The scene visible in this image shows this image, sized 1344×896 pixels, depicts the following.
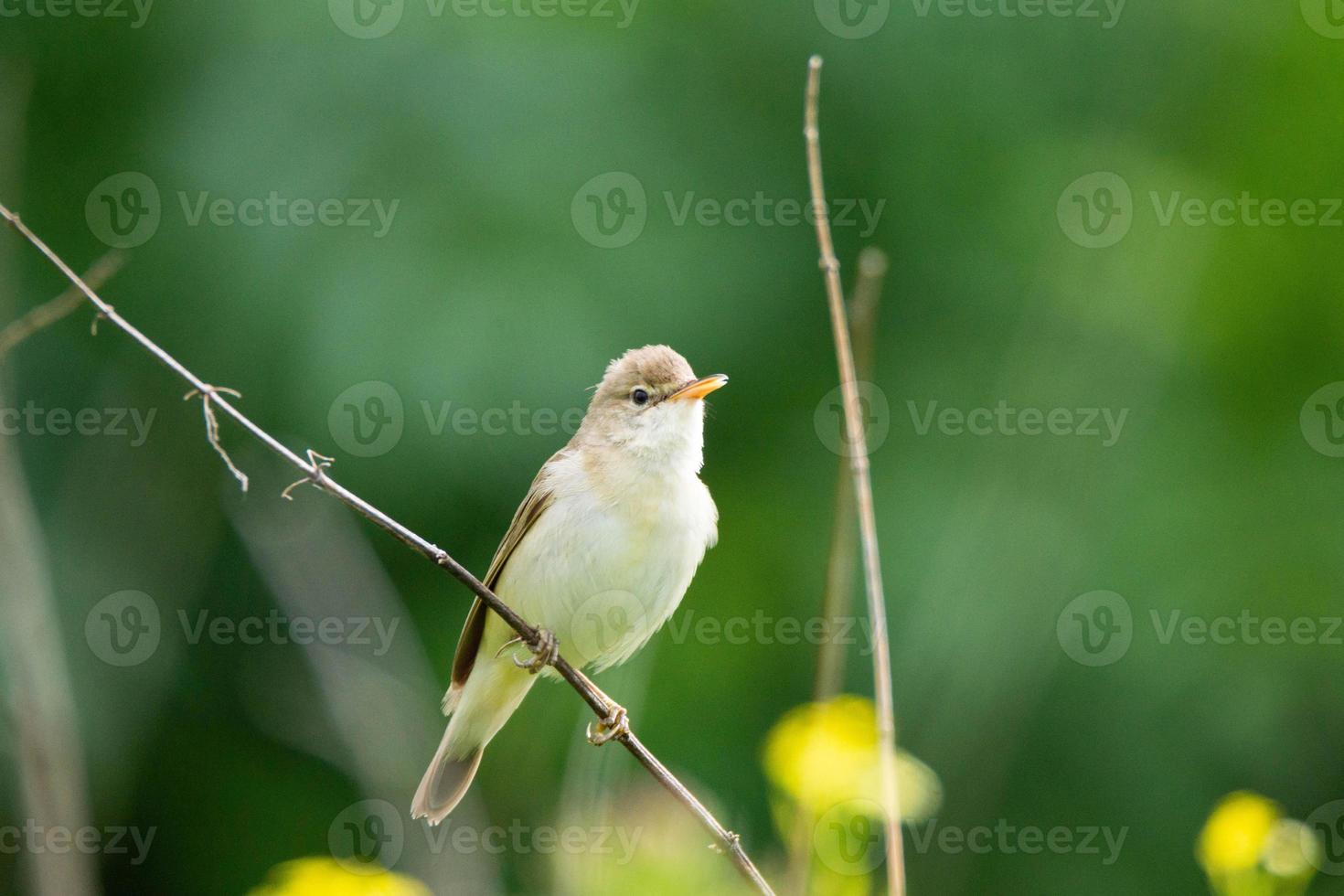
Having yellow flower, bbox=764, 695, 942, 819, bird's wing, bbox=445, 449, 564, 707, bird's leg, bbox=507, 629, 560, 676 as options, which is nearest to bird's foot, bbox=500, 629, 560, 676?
bird's leg, bbox=507, 629, 560, 676

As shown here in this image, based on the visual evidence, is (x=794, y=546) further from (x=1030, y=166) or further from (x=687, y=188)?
(x=1030, y=166)

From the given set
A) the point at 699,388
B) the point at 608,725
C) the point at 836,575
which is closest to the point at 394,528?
the point at 836,575

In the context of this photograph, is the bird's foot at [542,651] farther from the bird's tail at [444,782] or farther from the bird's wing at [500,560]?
the bird's tail at [444,782]

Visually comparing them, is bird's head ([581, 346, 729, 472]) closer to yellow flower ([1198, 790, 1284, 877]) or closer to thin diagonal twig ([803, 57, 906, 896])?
thin diagonal twig ([803, 57, 906, 896])

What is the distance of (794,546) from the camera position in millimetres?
5629

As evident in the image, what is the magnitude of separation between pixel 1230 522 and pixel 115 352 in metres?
4.57

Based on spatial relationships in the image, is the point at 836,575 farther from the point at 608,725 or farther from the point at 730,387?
the point at 730,387

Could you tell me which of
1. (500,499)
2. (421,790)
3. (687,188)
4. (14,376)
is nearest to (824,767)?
(421,790)

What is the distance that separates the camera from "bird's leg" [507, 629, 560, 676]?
3.43m

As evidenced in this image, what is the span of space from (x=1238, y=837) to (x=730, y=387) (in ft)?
11.5

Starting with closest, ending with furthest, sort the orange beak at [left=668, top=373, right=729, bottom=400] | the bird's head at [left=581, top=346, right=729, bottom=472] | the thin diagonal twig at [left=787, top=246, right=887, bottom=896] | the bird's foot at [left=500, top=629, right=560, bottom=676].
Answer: the thin diagonal twig at [left=787, top=246, right=887, bottom=896], the bird's foot at [left=500, top=629, right=560, bottom=676], the orange beak at [left=668, top=373, right=729, bottom=400], the bird's head at [left=581, top=346, right=729, bottom=472]

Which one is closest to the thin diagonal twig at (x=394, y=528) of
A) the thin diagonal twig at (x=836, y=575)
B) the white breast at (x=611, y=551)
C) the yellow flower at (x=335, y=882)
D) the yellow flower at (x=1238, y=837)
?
the thin diagonal twig at (x=836, y=575)

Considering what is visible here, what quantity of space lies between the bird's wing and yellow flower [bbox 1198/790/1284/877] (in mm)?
2387

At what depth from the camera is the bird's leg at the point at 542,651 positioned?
11.2 ft
